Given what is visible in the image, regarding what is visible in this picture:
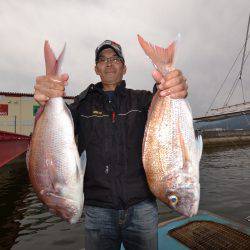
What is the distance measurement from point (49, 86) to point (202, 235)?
476cm

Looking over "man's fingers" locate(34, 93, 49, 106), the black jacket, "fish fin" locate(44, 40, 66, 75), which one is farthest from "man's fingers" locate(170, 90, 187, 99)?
"man's fingers" locate(34, 93, 49, 106)

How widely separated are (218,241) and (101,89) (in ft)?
13.4

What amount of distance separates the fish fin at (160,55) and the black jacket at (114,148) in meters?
0.71

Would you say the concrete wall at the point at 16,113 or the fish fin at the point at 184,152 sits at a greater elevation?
the concrete wall at the point at 16,113

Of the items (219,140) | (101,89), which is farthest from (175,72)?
(219,140)

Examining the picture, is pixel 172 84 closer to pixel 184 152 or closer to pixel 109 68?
pixel 184 152

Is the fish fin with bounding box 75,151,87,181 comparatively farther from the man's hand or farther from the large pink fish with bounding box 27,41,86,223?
the man's hand

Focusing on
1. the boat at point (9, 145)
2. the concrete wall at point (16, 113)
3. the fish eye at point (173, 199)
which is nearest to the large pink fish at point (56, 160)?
the fish eye at point (173, 199)

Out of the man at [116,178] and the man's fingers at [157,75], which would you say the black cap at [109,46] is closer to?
the man at [116,178]

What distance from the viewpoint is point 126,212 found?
3223mm

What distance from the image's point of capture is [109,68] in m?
3.59

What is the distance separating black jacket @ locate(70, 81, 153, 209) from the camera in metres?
Result: 3.22

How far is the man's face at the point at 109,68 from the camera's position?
11.8 ft

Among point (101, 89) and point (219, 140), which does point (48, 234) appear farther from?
point (219, 140)
